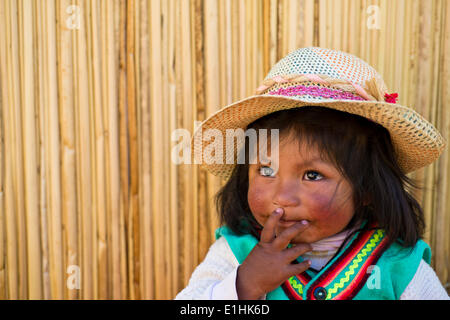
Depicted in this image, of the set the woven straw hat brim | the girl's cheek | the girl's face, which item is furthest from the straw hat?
the girl's cheek

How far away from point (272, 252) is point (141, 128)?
795 millimetres

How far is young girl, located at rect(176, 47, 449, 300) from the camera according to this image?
4.39 ft

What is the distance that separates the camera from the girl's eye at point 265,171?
1413mm

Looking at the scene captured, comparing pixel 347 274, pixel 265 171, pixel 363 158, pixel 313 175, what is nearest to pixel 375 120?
pixel 363 158

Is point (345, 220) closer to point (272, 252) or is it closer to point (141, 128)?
point (272, 252)

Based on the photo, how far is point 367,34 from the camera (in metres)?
1.78

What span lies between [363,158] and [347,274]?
14.3 inches

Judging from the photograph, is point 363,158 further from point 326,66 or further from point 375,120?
point 326,66

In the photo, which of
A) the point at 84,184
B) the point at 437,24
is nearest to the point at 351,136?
the point at 437,24

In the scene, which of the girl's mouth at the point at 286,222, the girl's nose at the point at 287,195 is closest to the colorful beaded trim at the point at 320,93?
the girl's nose at the point at 287,195

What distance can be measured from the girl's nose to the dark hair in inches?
5.4

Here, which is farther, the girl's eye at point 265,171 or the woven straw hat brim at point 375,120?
the girl's eye at point 265,171
